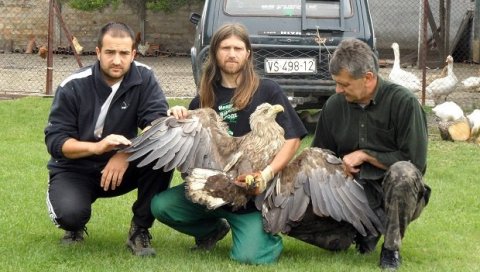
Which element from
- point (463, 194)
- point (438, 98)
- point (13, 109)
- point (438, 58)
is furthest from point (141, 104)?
point (438, 58)

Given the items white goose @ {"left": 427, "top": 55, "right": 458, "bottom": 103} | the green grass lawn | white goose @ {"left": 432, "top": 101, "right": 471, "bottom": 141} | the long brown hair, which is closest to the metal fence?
white goose @ {"left": 427, "top": 55, "right": 458, "bottom": 103}

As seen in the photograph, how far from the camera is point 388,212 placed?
494 cm

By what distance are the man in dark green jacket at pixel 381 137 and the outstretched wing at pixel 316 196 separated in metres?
0.08

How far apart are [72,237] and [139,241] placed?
482 mm

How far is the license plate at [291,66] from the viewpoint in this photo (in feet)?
31.6

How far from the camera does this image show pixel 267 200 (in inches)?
200

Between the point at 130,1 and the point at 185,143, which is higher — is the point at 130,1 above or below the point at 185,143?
above

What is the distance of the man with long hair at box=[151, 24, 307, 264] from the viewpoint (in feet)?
16.7

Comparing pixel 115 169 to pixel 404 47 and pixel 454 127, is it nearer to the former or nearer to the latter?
pixel 454 127

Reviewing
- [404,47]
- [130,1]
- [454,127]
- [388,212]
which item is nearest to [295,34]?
[454,127]

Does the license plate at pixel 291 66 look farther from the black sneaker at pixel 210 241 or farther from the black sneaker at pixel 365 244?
the black sneaker at pixel 365 244

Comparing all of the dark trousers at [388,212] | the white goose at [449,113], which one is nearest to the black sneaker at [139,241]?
the dark trousers at [388,212]

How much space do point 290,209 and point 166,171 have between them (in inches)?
28.7

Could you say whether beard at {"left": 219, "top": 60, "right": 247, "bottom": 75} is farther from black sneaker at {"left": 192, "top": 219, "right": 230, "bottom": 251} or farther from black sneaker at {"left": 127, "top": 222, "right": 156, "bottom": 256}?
black sneaker at {"left": 127, "top": 222, "right": 156, "bottom": 256}
